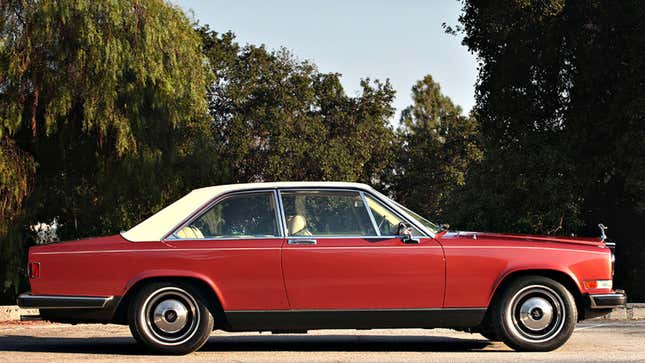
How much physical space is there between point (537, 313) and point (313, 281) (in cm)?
215

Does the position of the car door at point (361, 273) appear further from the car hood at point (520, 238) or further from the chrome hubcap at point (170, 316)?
the chrome hubcap at point (170, 316)

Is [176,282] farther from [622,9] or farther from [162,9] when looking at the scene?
[622,9]

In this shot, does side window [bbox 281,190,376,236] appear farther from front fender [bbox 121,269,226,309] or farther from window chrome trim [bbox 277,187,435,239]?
front fender [bbox 121,269,226,309]

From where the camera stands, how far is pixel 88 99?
21.2 metres

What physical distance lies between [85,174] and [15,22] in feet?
14.8

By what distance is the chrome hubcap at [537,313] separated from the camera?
31.7ft

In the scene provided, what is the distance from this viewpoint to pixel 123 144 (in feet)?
72.2

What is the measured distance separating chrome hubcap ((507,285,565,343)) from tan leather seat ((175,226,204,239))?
3.00 metres

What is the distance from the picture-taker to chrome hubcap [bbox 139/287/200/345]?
31.3 feet

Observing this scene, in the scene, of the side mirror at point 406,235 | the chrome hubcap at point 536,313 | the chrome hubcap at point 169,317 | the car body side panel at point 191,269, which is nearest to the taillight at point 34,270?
the car body side panel at point 191,269

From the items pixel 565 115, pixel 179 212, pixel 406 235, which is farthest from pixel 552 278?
pixel 565 115

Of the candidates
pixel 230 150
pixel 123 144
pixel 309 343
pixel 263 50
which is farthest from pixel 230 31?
pixel 309 343

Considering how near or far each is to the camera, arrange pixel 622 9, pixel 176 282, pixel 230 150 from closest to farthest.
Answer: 1. pixel 176 282
2. pixel 622 9
3. pixel 230 150

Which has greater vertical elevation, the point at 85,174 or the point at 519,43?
the point at 519,43
